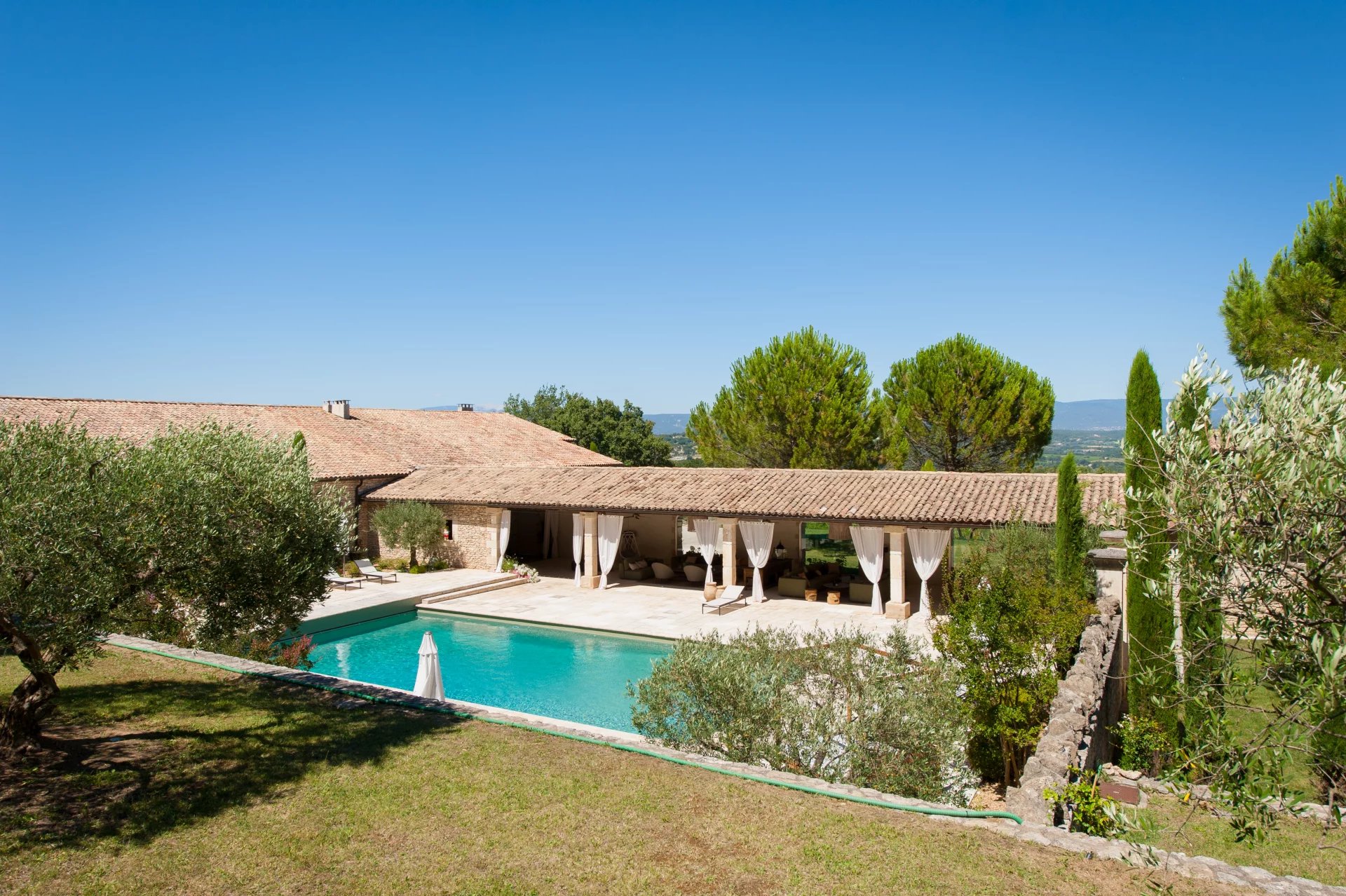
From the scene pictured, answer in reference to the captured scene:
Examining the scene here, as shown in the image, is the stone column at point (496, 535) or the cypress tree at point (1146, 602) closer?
the cypress tree at point (1146, 602)

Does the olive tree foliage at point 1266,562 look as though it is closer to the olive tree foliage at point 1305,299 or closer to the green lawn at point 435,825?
the green lawn at point 435,825

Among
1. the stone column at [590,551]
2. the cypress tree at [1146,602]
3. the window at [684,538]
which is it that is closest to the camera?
the cypress tree at [1146,602]

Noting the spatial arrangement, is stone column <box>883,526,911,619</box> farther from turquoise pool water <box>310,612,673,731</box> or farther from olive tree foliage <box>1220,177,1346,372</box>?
olive tree foliage <box>1220,177,1346,372</box>

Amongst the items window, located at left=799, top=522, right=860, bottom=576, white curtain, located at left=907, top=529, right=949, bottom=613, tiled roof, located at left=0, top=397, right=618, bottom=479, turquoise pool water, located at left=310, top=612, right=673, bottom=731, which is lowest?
turquoise pool water, located at left=310, top=612, right=673, bottom=731

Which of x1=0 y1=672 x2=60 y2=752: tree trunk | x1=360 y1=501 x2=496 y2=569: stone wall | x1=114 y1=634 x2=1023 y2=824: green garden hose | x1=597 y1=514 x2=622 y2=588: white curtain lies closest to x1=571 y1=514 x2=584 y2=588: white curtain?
x1=597 y1=514 x2=622 y2=588: white curtain

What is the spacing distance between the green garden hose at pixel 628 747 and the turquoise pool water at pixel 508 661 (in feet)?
12.6

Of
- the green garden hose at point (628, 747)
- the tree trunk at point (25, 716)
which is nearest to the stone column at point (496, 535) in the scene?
the green garden hose at point (628, 747)

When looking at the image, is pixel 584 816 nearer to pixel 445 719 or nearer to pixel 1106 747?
pixel 445 719

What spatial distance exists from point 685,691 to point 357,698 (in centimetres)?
409

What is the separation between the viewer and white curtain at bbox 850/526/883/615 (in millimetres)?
19344

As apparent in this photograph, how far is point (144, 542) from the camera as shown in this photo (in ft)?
23.5

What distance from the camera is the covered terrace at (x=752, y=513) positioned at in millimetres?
18953

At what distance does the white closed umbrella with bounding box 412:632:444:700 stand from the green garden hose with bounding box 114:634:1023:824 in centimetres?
197

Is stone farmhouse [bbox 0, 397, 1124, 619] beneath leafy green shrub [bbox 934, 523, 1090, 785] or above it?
above
